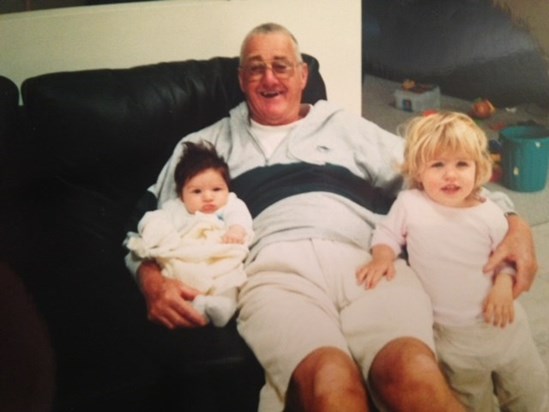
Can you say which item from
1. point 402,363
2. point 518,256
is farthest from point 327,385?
point 518,256

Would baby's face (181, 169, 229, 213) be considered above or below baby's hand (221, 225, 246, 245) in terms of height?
above

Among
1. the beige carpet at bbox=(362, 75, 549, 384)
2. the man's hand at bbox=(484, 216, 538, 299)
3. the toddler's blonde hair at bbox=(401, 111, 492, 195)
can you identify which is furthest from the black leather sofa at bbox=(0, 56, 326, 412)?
the man's hand at bbox=(484, 216, 538, 299)

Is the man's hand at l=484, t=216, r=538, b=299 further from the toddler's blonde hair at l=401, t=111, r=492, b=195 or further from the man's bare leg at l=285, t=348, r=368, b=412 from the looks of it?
the man's bare leg at l=285, t=348, r=368, b=412

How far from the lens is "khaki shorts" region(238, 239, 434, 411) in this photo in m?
0.77

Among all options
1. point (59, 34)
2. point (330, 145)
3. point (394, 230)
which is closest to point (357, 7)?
point (330, 145)

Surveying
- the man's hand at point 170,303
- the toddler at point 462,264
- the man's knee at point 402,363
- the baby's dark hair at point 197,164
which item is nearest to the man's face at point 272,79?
the baby's dark hair at point 197,164

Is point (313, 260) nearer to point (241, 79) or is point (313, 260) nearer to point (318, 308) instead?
point (318, 308)

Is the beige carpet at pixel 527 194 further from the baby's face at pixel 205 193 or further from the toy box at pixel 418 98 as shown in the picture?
the baby's face at pixel 205 193

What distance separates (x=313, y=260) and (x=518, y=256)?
0.28 m

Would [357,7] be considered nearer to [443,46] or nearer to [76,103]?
[443,46]

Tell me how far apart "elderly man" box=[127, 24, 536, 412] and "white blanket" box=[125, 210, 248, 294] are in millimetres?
20

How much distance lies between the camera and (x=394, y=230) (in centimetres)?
87

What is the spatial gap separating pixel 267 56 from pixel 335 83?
5.7 inches

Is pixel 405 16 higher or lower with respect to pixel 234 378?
higher
